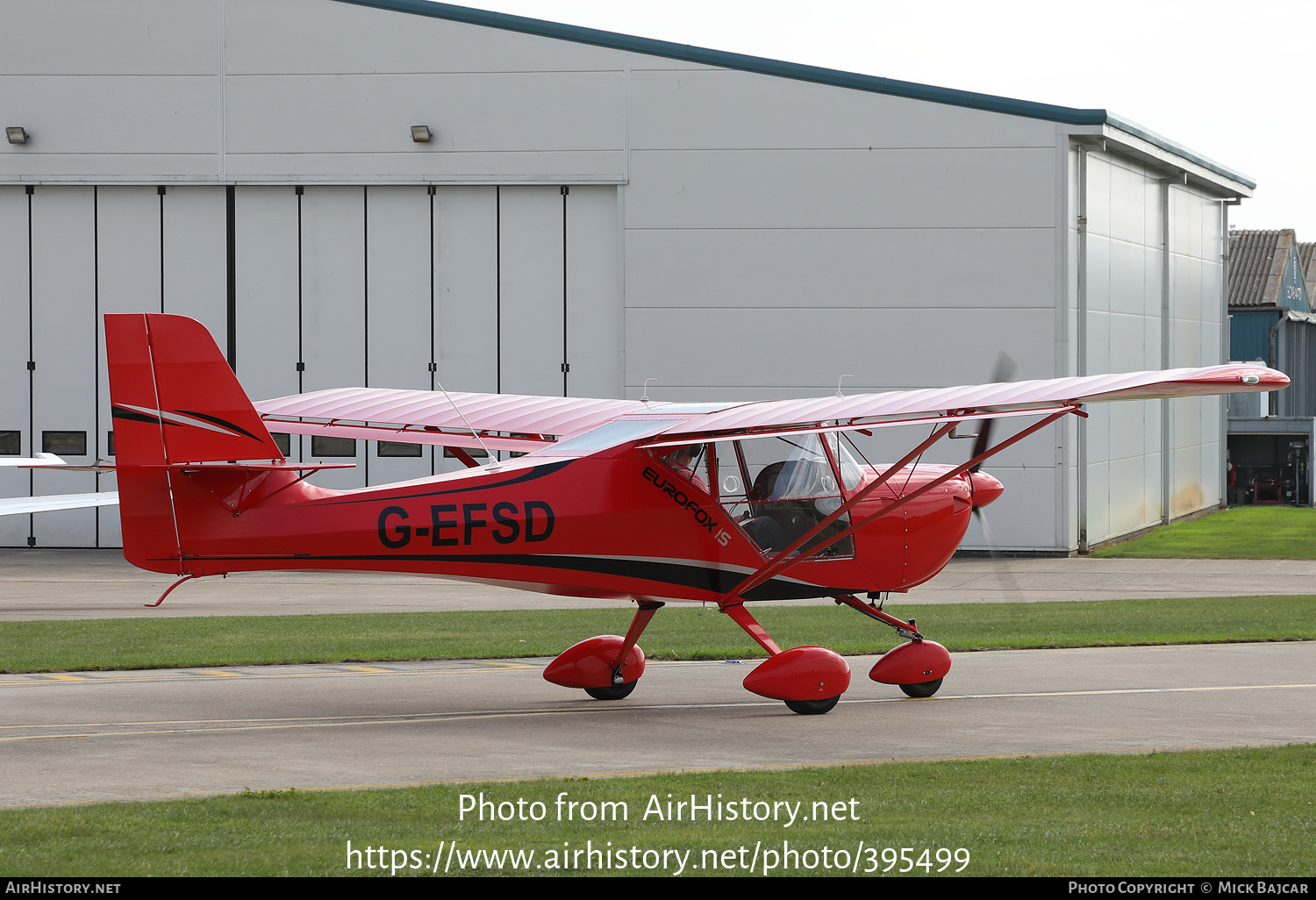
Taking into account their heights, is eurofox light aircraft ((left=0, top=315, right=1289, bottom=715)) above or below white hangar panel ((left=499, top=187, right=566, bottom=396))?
below

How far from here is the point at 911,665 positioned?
12.6m

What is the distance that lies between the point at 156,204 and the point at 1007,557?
1880 cm

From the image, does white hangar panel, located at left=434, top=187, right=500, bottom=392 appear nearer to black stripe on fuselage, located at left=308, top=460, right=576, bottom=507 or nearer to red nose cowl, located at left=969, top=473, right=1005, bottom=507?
red nose cowl, located at left=969, top=473, right=1005, bottom=507

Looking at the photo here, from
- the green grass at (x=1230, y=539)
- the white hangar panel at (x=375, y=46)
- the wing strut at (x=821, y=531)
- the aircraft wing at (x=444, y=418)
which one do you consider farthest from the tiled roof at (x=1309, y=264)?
the wing strut at (x=821, y=531)

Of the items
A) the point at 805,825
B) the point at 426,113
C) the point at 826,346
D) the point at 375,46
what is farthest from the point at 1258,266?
the point at 805,825

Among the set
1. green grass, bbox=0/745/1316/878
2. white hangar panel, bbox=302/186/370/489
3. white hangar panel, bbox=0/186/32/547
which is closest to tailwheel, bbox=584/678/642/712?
green grass, bbox=0/745/1316/878

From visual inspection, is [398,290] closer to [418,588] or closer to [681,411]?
[418,588]

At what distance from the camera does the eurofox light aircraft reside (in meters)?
10.8

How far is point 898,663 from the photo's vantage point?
41.3 feet

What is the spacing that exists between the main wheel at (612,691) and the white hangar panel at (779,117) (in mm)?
18842

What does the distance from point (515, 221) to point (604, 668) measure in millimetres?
18919

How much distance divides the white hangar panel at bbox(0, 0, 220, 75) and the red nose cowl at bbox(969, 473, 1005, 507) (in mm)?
22255

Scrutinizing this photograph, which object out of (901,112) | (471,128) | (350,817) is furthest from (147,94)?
(350,817)
